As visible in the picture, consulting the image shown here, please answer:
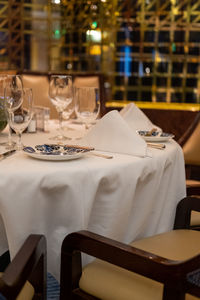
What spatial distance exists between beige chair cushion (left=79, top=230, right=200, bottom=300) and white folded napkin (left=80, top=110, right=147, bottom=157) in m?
0.33

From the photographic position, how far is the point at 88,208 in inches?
52.5

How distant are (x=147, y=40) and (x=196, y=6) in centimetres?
61

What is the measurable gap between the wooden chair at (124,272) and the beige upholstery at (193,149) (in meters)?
1.18

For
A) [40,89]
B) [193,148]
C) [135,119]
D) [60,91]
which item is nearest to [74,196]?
[60,91]

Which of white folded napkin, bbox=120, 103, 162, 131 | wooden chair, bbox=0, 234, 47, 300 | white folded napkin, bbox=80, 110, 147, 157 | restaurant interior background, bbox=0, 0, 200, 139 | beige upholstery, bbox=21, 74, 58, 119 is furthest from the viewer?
restaurant interior background, bbox=0, 0, 200, 139

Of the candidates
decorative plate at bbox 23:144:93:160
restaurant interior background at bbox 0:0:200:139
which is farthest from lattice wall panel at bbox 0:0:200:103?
decorative plate at bbox 23:144:93:160

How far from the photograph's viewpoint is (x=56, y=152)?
1.42m

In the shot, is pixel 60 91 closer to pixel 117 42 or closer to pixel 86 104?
pixel 86 104

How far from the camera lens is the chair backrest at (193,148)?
101 inches

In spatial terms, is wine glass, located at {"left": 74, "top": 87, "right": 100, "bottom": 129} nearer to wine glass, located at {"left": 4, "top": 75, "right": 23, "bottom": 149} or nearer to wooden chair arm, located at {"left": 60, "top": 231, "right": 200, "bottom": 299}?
wine glass, located at {"left": 4, "top": 75, "right": 23, "bottom": 149}

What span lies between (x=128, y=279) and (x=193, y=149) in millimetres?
1448

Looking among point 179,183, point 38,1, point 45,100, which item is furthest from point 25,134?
point 38,1

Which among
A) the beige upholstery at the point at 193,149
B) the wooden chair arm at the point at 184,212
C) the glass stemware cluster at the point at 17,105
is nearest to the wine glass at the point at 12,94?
the glass stemware cluster at the point at 17,105

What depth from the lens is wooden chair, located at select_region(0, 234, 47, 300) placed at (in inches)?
38.5
